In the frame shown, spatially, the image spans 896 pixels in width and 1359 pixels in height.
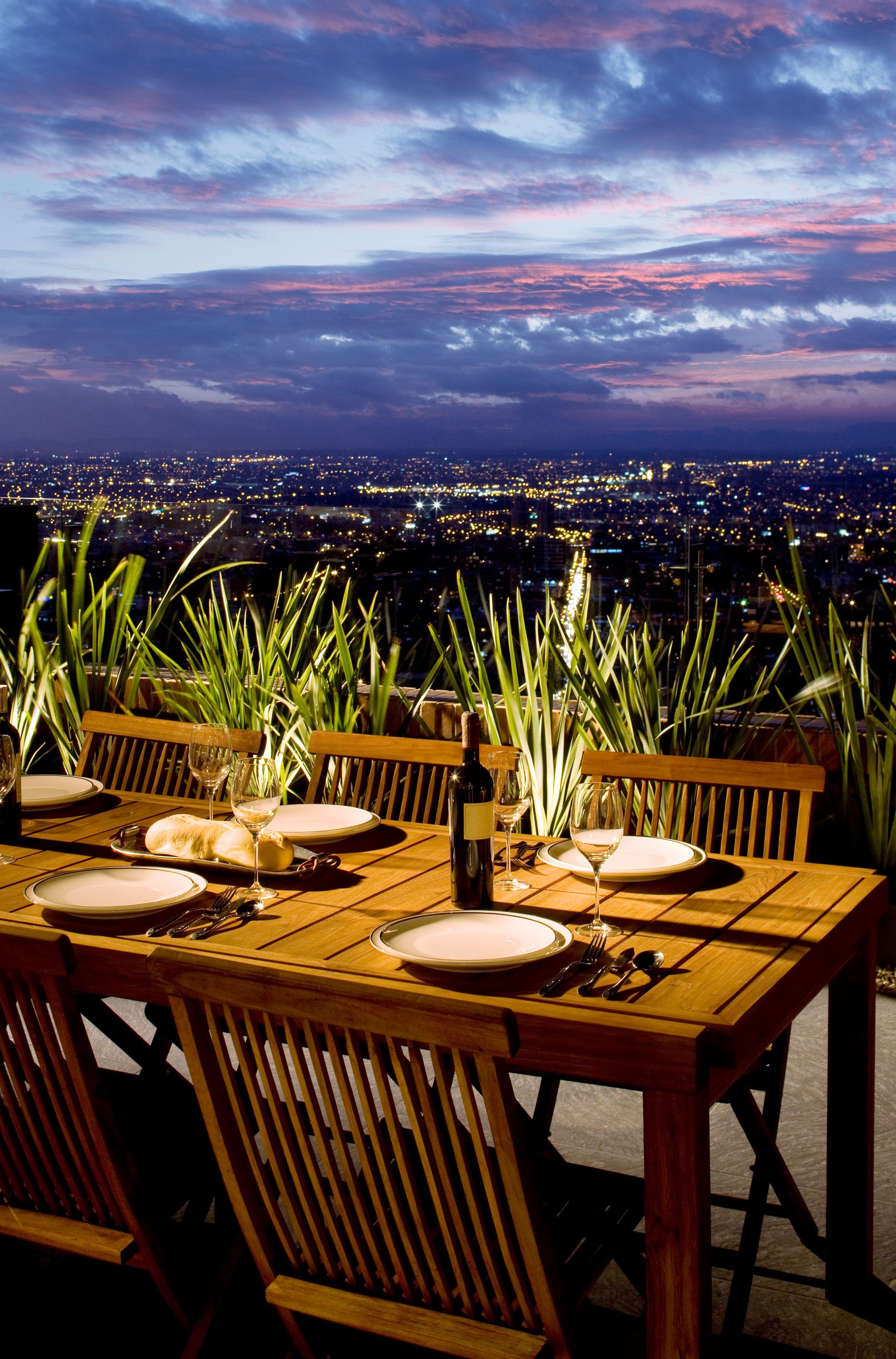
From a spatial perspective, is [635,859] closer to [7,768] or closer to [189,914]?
[189,914]

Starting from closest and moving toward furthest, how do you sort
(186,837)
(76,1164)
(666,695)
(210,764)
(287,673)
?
(76,1164) < (186,837) < (210,764) < (666,695) < (287,673)

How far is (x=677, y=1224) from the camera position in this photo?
1431 mm

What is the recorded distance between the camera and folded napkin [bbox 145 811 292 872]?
2184 mm

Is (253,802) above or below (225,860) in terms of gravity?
above

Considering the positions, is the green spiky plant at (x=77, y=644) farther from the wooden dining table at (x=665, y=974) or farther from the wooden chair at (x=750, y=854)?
the wooden chair at (x=750, y=854)

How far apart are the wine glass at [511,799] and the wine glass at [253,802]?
39 centimetres

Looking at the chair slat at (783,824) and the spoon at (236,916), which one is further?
the chair slat at (783,824)

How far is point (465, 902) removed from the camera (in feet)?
6.48

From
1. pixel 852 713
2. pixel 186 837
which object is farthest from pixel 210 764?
pixel 852 713

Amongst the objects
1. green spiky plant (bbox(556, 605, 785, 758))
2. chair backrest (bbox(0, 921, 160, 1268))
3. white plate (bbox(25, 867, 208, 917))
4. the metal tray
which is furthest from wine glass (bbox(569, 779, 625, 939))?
green spiky plant (bbox(556, 605, 785, 758))

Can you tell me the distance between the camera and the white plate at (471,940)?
1.68 metres

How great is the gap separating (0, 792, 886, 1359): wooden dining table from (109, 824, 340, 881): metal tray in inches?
0.8

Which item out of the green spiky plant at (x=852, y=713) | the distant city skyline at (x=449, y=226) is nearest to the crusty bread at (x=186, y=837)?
the green spiky plant at (x=852, y=713)

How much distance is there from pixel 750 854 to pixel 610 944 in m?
0.72
